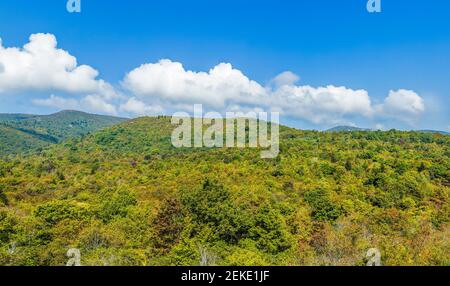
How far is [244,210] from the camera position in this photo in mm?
33156

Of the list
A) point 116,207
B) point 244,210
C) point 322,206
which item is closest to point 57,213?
point 116,207

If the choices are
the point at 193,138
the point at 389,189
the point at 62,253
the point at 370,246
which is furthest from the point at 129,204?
the point at 193,138

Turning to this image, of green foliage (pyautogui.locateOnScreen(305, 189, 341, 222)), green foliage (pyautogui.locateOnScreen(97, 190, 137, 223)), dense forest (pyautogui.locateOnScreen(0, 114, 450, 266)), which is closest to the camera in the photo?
dense forest (pyautogui.locateOnScreen(0, 114, 450, 266))

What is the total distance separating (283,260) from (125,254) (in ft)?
36.4

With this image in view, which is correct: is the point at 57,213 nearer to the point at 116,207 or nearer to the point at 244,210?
the point at 116,207

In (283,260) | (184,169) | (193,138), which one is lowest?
(283,260)

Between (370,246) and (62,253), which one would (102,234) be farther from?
(370,246)

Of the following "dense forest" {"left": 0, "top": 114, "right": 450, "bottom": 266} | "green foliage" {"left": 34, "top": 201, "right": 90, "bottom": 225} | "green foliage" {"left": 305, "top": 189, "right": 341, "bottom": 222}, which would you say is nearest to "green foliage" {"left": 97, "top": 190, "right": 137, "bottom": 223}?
"dense forest" {"left": 0, "top": 114, "right": 450, "bottom": 266}

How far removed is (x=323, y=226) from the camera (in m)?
35.5

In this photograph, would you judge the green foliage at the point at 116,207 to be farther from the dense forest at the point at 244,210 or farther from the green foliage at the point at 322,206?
the green foliage at the point at 322,206

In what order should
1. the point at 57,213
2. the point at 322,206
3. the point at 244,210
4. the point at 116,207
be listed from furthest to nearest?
the point at 322,206 < the point at 116,207 < the point at 244,210 < the point at 57,213

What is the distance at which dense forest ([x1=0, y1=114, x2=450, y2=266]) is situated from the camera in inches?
933

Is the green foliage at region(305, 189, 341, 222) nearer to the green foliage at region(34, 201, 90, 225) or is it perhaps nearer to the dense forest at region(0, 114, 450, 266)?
the dense forest at region(0, 114, 450, 266)

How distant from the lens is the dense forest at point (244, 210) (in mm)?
23688
